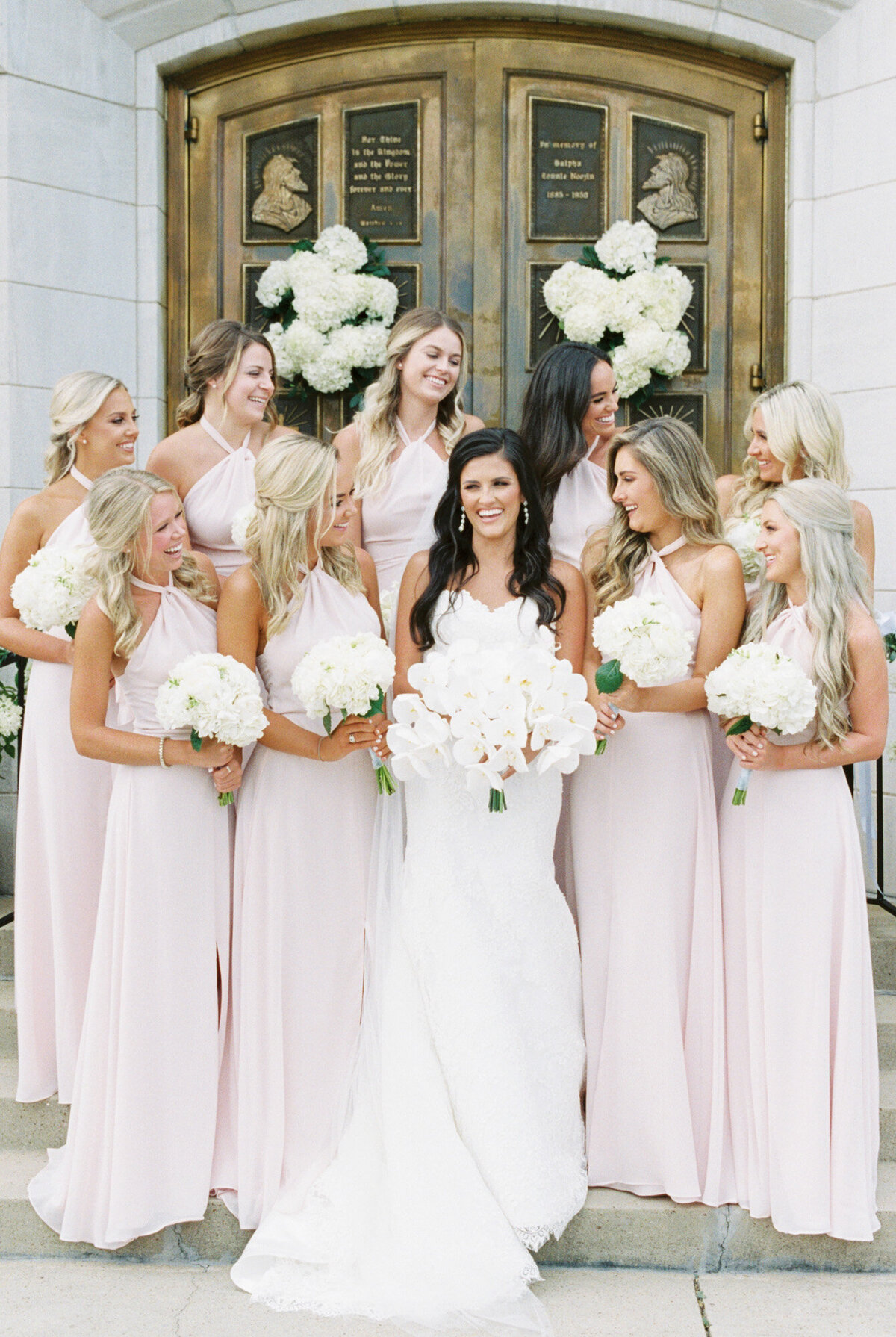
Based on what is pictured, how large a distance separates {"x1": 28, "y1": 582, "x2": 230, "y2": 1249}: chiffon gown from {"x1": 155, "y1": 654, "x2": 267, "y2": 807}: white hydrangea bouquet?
10.9 inches

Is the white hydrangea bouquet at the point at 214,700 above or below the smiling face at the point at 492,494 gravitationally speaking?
below

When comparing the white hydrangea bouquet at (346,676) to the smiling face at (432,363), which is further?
the smiling face at (432,363)

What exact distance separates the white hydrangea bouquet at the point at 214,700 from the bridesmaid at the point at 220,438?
1.27 m

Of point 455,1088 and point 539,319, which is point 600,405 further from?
point 455,1088

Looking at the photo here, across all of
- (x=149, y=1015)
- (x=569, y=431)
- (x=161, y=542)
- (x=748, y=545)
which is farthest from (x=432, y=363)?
(x=149, y=1015)

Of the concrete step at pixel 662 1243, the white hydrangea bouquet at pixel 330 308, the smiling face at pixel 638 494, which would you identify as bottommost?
the concrete step at pixel 662 1243

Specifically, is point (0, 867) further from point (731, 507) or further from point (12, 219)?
point (731, 507)

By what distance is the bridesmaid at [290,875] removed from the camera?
396cm

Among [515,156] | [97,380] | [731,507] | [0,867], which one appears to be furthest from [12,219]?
[731,507]

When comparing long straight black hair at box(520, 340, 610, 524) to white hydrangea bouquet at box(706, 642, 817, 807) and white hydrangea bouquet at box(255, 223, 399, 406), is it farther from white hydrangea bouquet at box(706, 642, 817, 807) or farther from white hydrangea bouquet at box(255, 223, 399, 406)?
white hydrangea bouquet at box(255, 223, 399, 406)

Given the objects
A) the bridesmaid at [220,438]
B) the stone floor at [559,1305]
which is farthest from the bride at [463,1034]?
the bridesmaid at [220,438]

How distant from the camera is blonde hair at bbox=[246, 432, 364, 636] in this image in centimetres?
400

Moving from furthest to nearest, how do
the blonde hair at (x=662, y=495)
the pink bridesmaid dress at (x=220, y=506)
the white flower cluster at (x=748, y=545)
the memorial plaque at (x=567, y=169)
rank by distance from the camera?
the memorial plaque at (x=567, y=169), the pink bridesmaid dress at (x=220, y=506), the white flower cluster at (x=748, y=545), the blonde hair at (x=662, y=495)

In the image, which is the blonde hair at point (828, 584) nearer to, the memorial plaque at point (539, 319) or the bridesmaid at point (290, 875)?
the bridesmaid at point (290, 875)
